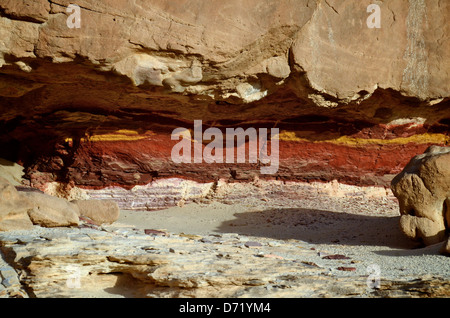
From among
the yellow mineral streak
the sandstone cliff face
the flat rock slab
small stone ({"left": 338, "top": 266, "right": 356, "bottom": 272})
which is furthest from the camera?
the yellow mineral streak

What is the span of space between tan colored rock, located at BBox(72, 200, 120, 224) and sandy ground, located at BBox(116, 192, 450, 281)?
13 cm

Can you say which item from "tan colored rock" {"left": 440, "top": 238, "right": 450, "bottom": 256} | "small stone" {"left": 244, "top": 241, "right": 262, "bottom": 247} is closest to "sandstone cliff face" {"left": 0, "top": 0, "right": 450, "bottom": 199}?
"small stone" {"left": 244, "top": 241, "right": 262, "bottom": 247}

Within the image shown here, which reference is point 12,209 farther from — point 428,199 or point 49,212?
point 428,199

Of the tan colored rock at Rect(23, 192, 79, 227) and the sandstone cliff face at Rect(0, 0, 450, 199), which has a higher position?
the sandstone cliff face at Rect(0, 0, 450, 199)

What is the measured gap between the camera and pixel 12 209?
154 inches

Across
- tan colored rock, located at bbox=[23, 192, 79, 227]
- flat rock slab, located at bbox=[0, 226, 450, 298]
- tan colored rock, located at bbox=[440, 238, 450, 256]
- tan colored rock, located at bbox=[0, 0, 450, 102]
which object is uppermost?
tan colored rock, located at bbox=[0, 0, 450, 102]

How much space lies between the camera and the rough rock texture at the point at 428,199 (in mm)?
4047

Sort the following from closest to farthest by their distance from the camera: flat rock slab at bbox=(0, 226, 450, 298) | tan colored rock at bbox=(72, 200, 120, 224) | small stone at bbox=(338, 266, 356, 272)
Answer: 1. flat rock slab at bbox=(0, 226, 450, 298)
2. small stone at bbox=(338, 266, 356, 272)
3. tan colored rock at bbox=(72, 200, 120, 224)

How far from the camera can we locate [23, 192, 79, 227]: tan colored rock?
403cm

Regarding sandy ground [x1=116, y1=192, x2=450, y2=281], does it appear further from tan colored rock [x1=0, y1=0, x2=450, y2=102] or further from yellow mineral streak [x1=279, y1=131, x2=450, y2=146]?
tan colored rock [x1=0, y1=0, x2=450, y2=102]

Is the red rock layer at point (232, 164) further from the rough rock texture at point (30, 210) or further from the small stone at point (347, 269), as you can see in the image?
the small stone at point (347, 269)

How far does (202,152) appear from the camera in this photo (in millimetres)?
6398

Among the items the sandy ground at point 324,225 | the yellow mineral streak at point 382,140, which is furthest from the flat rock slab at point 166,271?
the yellow mineral streak at point 382,140

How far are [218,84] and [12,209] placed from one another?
85.2 inches
